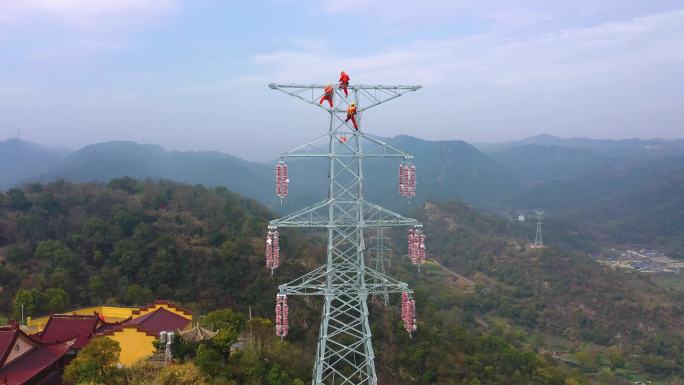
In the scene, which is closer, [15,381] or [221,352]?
[15,381]

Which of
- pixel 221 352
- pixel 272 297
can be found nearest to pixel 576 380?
pixel 272 297

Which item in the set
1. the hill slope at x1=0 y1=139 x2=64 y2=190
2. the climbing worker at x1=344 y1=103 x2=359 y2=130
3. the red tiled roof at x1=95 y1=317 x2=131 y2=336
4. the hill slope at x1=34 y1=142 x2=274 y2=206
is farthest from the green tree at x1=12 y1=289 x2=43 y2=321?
the hill slope at x1=0 y1=139 x2=64 y2=190

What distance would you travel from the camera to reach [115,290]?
26.0 meters

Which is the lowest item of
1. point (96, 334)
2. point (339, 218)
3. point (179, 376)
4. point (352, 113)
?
point (96, 334)

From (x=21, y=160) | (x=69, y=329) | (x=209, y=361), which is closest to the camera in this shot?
(x=209, y=361)

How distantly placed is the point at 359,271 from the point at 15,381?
364 inches

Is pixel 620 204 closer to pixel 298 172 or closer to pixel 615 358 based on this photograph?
pixel 298 172

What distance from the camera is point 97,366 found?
13.2 meters

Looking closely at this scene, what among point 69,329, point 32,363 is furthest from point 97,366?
point 69,329

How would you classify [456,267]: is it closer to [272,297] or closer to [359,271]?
[272,297]

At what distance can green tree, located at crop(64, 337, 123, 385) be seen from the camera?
13.0 meters

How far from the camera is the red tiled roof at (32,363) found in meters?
13.6

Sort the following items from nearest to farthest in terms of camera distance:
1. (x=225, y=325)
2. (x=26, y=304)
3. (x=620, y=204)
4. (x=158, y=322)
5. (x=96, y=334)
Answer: (x=96, y=334) < (x=158, y=322) < (x=225, y=325) < (x=26, y=304) < (x=620, y=204)

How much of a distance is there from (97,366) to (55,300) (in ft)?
32.3
